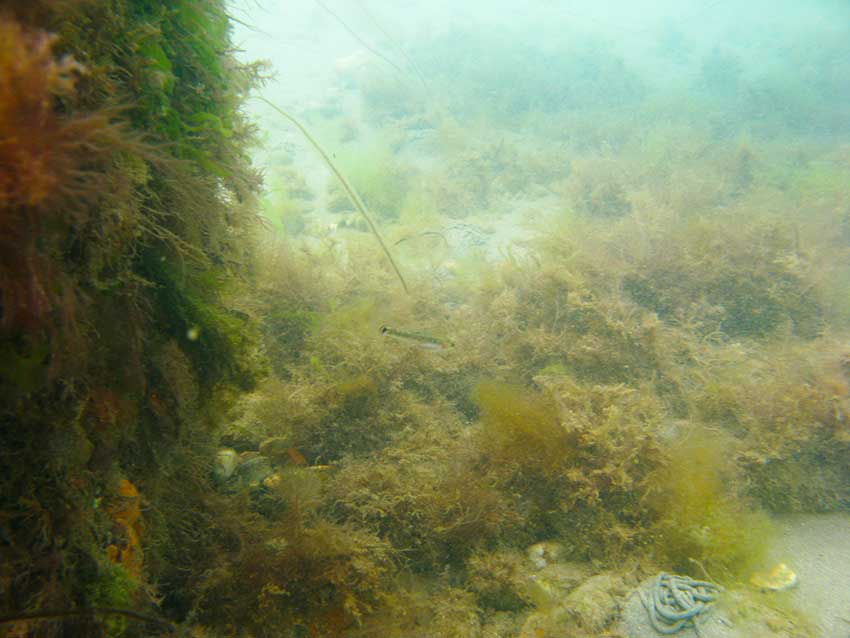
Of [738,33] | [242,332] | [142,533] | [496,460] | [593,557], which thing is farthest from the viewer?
[738,33]

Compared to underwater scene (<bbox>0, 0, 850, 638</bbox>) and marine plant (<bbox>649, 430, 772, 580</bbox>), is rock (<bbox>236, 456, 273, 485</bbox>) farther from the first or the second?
marine plant (<bbox>649, 430, 772, 580</bbox>)

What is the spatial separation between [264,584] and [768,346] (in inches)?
239

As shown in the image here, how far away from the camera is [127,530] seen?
2027mm

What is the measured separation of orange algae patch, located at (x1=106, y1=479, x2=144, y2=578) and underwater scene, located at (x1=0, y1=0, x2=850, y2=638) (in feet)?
0.06

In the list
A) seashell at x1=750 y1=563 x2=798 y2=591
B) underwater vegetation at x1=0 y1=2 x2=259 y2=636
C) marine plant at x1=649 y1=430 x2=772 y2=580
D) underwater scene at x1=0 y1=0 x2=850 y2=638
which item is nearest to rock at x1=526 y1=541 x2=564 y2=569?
underwater scene at x1=0 y1=0 x2=850 y2=638

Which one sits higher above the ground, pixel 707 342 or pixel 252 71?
pixel 252 71

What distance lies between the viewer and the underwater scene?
5.08 feet

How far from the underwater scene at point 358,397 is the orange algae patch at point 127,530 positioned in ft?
0.06

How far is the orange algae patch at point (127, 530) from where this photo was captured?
6.36 ft

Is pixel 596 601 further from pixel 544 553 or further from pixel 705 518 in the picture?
pixel 705 518

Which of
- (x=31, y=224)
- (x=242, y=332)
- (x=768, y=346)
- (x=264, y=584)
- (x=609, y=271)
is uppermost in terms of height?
(x=31, y=224)

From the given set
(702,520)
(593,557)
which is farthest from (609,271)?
(593,557)

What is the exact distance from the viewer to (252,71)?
11.9 ft

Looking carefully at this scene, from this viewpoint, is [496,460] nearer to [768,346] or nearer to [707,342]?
[707,342]
